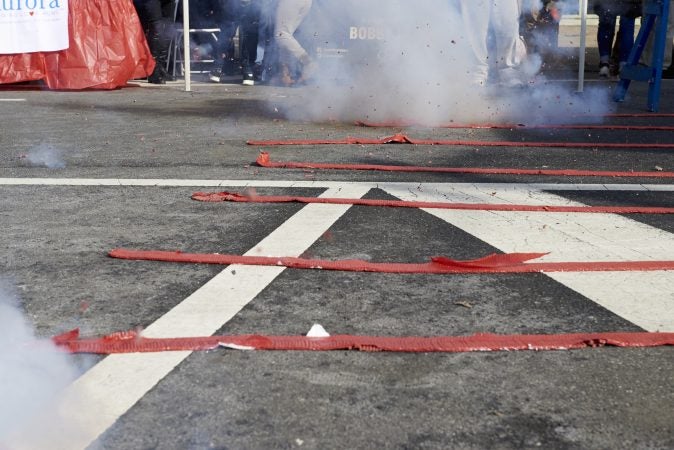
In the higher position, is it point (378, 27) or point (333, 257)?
point (378, 27)

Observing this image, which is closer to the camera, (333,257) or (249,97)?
(333,257)

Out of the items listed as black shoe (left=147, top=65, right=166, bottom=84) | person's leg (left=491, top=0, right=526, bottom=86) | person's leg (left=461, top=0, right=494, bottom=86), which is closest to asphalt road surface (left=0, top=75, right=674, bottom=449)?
person's leg (left=461, top=0, right=494, bottom=86)

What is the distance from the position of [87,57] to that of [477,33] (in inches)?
196

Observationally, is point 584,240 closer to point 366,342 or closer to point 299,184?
point 366,342

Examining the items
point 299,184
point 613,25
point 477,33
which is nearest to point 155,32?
point 477,33

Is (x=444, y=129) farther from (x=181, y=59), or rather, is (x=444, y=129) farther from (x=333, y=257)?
(x=181, y=59)

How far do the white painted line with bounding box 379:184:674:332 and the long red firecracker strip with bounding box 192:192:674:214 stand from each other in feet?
0.27

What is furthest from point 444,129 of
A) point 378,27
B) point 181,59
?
point 181,59

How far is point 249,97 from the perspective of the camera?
37.3ft

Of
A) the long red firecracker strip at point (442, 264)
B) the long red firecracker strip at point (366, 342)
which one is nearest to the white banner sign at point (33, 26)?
the long red firecracker strip at point (442, 264)

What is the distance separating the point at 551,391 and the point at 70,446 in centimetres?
126

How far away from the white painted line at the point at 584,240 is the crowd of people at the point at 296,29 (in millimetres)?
4871

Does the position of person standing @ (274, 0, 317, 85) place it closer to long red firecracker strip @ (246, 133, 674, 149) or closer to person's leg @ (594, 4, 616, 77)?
person's leg @ (594, 4, 616, 77)

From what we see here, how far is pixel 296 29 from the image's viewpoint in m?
12.6
